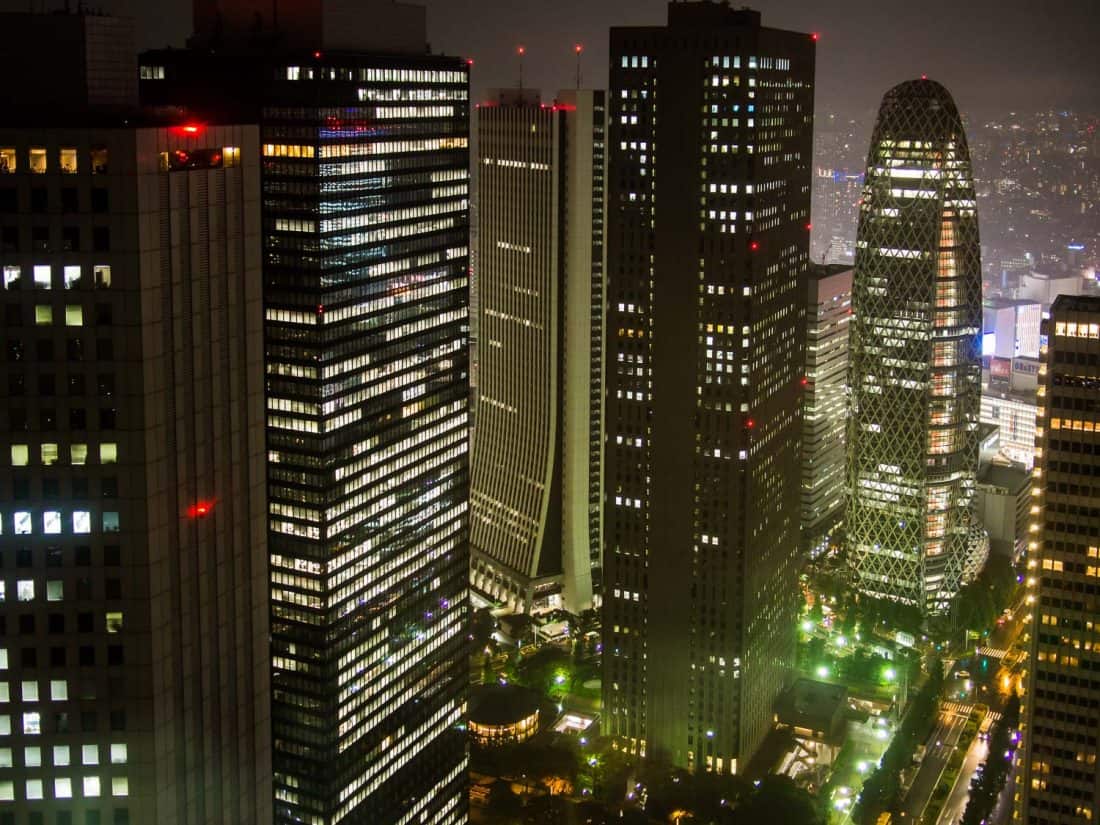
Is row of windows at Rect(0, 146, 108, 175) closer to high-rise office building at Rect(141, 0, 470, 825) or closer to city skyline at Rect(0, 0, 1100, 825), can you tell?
city skyline at Rect(0, 0, 1100, 825)

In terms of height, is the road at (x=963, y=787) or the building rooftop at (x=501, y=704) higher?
the building rooftop at (x=501, y=704)

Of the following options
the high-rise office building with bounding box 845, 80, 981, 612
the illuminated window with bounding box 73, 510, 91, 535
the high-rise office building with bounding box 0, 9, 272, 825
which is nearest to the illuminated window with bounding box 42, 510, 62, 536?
the high-rise office building with bounding box 0, 9, 272, 825

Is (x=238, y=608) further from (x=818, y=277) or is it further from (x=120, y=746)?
(x=818, y=277)

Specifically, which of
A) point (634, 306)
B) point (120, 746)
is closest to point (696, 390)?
point (634, 306)

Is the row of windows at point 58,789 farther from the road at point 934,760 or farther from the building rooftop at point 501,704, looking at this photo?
the road at point 934,760

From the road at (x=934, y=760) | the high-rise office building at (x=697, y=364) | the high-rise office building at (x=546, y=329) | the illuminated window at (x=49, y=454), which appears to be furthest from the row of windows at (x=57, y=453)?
the high-rise office building at (x=546, y=329)

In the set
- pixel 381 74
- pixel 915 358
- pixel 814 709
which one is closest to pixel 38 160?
pixel 381 74
